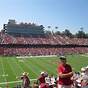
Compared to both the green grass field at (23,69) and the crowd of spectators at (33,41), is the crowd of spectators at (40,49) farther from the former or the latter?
the green grass field at (23,69)

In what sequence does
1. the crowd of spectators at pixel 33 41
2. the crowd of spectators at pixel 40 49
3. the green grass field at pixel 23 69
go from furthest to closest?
the crowd of spectators at pixel 33 41 → the crowd of spectators at pixel 40 49 → the green grass field at pixel 23 69

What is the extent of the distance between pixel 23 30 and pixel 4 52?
9458 cm

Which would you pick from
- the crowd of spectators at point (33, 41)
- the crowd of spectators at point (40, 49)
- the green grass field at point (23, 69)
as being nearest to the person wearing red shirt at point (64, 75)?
the green grass field at point (23, 69)

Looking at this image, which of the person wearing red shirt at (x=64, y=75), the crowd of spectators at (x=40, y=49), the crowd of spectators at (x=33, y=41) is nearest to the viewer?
the person wearing red shirt at (x=64, y=75)

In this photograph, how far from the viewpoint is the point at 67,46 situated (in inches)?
3273

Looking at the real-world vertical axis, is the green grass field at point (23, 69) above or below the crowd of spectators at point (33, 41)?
below

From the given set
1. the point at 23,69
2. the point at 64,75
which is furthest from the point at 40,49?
the point at 64,75

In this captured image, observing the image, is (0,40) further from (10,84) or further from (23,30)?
(23,30)

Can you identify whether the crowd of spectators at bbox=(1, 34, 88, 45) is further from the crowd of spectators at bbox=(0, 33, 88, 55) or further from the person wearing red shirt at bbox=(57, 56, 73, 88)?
the person wearing red shirt at bbox=(57, 56, 73, 88)

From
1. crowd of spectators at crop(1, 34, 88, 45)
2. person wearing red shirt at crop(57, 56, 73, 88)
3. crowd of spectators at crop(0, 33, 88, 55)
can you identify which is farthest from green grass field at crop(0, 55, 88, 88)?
crowd of spectators at crop(1, 34, 88, 45)

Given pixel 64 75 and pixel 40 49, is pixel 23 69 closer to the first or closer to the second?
pixel 64 75

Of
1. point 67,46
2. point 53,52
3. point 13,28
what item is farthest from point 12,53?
point 13,28

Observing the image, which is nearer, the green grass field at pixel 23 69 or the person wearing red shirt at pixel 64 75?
the person wearing red shirt at pixel 64 75

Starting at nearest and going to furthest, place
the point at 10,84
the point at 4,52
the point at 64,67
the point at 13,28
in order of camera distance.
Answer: the point at 64,67, the point at 10,84, the point at 4,52, the point at 13,28
